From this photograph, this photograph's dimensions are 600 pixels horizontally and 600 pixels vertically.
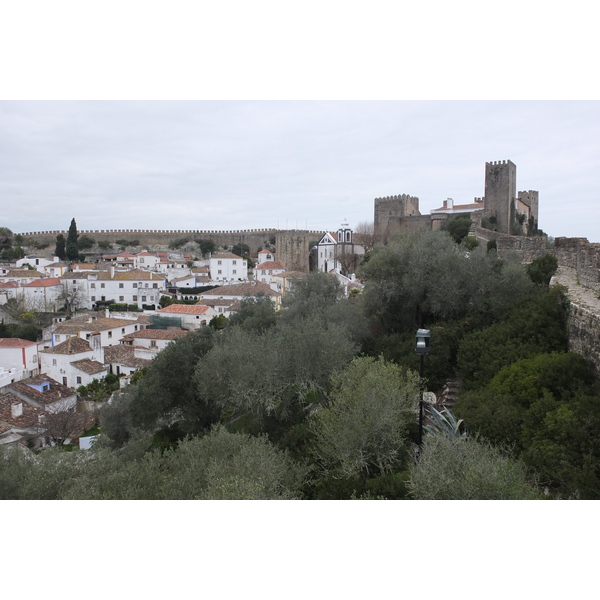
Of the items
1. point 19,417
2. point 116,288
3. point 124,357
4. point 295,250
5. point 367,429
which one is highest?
point 295,250

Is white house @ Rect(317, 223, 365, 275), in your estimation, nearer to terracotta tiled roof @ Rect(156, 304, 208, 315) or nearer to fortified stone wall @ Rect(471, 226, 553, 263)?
terracotta tiled roof @ Rect(156, 304, 208, 315)

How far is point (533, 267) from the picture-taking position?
11781 millimetres

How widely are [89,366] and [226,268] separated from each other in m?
20.7

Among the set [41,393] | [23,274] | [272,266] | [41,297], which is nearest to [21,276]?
[23,274]

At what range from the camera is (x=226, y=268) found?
137 ft

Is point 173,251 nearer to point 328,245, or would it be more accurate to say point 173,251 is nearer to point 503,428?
point 328,245

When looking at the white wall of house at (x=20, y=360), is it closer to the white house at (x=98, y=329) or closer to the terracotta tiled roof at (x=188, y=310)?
the white house at (x=98, y=329)

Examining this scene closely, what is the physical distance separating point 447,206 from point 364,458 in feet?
95.2

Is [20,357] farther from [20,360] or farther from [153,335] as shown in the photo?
[153,335]

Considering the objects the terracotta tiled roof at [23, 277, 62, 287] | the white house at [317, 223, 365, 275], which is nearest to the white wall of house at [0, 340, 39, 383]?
the terracotta tiled roof at [23, 277, 62, 287]

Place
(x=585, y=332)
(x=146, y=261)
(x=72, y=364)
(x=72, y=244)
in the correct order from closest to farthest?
(x=585, y=332), (x=72, y=364), (x=146, y=261), (x=72, y=244)

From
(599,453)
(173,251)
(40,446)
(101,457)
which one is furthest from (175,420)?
(173,251)

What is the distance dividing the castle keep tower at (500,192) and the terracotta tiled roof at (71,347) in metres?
22.1

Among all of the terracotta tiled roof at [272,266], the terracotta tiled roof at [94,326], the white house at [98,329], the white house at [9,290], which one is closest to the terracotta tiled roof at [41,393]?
the white house at [98,329]
